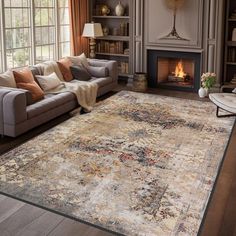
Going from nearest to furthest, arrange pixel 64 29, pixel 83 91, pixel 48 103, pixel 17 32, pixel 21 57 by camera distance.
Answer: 1. pixel 48 103
2. pixel 83 91
3. pixel 17 32
4. pixel 21 57
5. pixel 64 29

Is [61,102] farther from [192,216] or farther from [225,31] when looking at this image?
[225,31]

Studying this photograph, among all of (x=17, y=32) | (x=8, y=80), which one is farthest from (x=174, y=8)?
(x=8, y=80)

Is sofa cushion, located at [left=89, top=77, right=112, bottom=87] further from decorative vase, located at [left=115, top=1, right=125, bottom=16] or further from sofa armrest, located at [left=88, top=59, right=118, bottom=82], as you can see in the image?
decorative vase, located at [left=115, top=1, right=125, bottom=16]

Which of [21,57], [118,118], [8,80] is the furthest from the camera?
[21,57]

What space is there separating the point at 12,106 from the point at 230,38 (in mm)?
4529

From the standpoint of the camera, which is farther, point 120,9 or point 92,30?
point 120,9

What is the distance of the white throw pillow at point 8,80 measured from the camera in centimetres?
517

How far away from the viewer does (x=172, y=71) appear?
816 cm

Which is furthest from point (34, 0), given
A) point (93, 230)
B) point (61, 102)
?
point (93, 230)

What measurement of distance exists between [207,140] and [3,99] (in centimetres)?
261

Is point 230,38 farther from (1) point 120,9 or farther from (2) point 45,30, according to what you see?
(2) point 45,30

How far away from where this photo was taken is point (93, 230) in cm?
291

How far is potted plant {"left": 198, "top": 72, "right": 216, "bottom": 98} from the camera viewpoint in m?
6.86

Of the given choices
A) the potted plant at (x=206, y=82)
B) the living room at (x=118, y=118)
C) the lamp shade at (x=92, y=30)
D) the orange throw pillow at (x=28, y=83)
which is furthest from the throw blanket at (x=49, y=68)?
the potted plant at (x=206, y=82)
